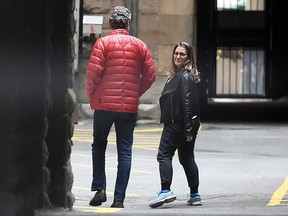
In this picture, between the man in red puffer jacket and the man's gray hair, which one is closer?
the man in red puffer jacket

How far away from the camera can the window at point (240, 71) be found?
3425cm

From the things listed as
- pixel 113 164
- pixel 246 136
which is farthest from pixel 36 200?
pixel 246 136

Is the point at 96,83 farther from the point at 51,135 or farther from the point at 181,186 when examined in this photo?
the point at 181,186

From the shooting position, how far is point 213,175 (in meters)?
12.3

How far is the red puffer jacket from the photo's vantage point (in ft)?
29.3

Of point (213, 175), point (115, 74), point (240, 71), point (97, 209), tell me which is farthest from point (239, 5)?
point (97, 209)

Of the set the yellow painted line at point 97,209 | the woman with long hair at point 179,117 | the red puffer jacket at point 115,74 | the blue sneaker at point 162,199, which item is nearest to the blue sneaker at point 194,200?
the woman with long hair at point 179,117

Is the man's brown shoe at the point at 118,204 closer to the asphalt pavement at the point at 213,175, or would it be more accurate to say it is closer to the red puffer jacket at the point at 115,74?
the asphalt pavement at the point at 213,175

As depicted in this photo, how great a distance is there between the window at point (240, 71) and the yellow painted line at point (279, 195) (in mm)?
22373

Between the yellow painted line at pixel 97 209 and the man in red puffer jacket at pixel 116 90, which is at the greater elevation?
the man in red puffer jacket at pixel 116 90

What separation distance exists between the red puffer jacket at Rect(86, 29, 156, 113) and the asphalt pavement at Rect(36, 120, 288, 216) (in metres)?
1.04

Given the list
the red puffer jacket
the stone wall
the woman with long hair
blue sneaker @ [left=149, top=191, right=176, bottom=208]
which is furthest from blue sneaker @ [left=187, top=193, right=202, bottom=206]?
the stone wall

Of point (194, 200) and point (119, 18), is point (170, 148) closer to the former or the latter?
point (194, 200)

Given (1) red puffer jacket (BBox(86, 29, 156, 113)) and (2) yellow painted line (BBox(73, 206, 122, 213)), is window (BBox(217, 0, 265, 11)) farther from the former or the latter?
(2) yellow painted line (BBox(73, 206, 122, 213))
